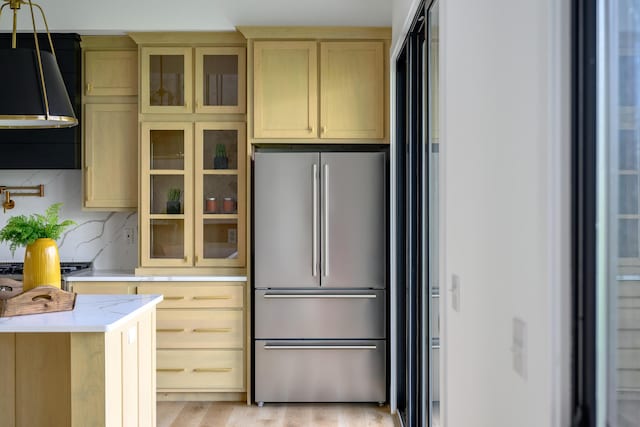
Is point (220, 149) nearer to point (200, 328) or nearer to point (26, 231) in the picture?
point (200, 328)

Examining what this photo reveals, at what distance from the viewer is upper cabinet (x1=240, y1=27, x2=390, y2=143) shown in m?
4.11

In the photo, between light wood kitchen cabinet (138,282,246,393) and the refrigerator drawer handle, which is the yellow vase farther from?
the refrigerator drawer handle

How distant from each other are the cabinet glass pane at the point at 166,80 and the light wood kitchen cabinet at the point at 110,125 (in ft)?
0.57

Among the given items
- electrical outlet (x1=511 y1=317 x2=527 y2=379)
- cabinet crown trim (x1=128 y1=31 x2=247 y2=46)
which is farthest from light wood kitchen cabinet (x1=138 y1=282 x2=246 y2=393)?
electrical outlet (x1=511 y1=317 x2=527 y2=379)

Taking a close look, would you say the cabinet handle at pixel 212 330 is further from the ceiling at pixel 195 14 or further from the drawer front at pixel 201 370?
the ceiling at pixel 195 14

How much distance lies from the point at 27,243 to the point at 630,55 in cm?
243

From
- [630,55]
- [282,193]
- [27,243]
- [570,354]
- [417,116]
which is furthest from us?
[282,193]

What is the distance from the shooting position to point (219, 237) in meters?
4.20

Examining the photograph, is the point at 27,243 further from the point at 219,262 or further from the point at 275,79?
the point at 275,79

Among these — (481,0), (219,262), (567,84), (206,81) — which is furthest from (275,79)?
(567,84)

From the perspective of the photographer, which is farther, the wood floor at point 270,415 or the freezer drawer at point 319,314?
the freezer drawer at point 319,314

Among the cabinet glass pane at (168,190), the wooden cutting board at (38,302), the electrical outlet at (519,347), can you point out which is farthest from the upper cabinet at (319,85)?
the electrical outlet at (519,347)

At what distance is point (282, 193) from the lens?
4.03 metres

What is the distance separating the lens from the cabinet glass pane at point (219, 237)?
420 centimetres
